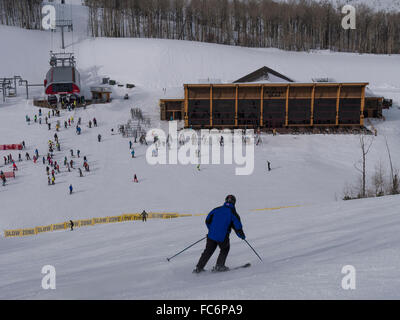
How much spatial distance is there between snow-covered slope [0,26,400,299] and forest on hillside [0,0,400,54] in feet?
43.4

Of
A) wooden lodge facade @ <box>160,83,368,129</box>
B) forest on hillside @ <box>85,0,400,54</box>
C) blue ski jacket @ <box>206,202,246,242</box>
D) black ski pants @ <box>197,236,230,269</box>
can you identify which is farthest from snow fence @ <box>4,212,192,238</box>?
forest on hillside @ <box>85,0,400,54</box>

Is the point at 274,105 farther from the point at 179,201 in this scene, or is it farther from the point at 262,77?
A: the point at 179,201

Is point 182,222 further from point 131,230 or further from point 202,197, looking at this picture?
point 202,197

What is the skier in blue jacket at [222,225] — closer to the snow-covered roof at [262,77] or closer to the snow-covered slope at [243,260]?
the snow-covered slope at [243,260]

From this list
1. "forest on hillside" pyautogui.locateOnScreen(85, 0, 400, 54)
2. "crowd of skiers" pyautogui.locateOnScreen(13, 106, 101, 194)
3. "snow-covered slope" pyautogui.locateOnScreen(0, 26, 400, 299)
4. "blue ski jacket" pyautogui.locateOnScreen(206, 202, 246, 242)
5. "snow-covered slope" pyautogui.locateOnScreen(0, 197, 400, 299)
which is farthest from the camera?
"forest on hillside" pyautogui.locateOnScreen(85, 0, 400, 54)

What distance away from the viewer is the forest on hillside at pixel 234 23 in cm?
8075

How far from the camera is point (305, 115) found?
142 ft

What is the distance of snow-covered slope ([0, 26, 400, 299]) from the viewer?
6398mm

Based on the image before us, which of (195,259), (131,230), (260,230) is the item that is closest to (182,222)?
(131,230)

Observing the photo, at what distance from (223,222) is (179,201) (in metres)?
17.0

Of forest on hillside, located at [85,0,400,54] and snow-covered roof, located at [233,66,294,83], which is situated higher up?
forest on hillside, located at [85,0,400,54]

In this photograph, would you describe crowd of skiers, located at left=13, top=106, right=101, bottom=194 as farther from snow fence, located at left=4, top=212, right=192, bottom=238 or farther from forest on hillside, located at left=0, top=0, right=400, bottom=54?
forest on hillside, located at left=0, top=0, right=400, bottom=54

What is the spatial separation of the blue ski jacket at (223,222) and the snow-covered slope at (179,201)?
0.65m

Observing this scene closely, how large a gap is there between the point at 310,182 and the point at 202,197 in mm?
7749
